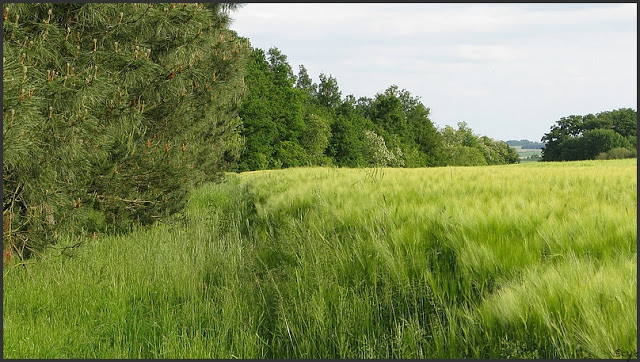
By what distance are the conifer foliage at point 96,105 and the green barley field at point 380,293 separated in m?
0.71

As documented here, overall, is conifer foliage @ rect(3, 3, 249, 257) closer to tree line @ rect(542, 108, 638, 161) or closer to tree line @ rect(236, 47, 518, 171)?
tree line @ rect(236, 47, 518, 171)

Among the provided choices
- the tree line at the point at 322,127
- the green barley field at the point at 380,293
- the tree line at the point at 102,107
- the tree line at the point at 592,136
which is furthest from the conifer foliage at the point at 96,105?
the tree line at the point at 592,136

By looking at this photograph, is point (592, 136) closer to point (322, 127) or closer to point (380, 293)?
point (322, 127)

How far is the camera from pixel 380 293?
295 cm

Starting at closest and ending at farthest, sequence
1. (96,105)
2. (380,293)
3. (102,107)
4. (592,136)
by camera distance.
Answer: (380,293) < (96,105) < (102,107) < (592,136)

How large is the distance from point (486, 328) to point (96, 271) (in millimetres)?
3588

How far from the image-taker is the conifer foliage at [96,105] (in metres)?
3.65

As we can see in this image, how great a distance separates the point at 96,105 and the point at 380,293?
3.28 metres

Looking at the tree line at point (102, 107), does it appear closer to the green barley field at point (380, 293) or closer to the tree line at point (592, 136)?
the green barley field at point (380, 293)

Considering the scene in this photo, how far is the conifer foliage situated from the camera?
3650 millimetres

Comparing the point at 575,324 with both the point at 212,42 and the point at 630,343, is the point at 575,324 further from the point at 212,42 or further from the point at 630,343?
the point at 212,42

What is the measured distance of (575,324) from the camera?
184cm

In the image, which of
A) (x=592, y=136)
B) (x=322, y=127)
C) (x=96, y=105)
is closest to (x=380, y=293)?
(x=96, y=105)

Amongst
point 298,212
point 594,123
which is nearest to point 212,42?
point 298,212
